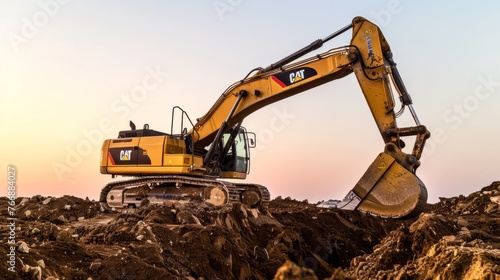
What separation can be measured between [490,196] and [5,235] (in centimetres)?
1061

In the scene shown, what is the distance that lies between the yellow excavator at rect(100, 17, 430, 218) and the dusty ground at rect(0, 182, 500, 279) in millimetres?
930

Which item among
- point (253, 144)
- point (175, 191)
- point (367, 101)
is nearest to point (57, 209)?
point (175, 191)

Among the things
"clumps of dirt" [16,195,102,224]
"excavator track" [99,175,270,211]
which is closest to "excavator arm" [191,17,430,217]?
"excavator track" [99,175,270,211]

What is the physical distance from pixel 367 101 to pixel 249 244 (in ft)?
12.2

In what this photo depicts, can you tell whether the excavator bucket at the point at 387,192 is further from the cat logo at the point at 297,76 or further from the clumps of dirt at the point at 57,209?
the clumps of dirt at the point at 57,209

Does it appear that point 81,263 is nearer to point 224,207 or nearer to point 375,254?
point 375,254

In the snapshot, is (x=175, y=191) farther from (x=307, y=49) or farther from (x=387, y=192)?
(x=387, y=192)

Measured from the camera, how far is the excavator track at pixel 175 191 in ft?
39.8

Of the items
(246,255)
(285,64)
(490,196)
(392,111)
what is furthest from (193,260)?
(490,196)

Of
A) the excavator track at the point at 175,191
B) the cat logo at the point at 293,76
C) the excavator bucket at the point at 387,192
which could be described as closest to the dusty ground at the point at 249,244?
the excavator bucket at the point at 387,192

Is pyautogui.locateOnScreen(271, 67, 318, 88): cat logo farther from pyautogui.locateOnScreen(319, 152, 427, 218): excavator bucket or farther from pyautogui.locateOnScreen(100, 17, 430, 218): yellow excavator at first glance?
pyautogui.locateOnScreen(319, 152, 427, 218): excavator bucket

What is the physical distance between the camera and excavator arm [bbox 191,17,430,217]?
28.7 ft

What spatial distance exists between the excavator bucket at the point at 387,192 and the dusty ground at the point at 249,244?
562 millimetres

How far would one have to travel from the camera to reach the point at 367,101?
32.7 feet
